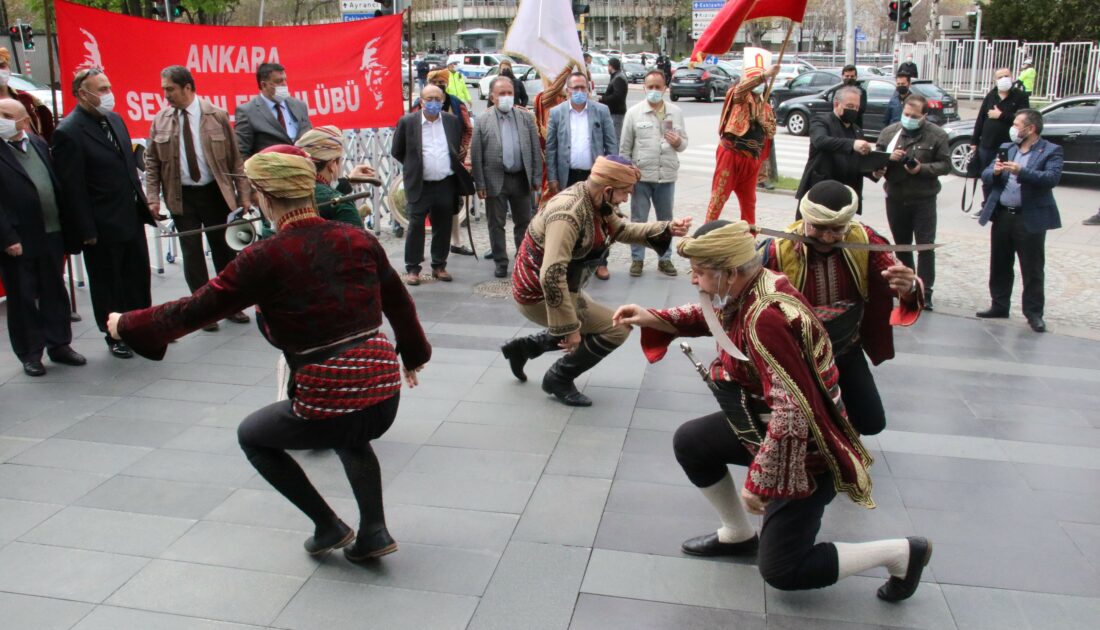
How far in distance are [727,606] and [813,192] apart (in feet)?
5.65

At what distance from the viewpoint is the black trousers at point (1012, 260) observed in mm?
7629

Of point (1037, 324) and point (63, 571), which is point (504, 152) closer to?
point (1037, 324)

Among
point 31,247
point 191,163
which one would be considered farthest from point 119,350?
point 191,163

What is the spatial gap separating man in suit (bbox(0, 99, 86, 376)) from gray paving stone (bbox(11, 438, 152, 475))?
1.47 m

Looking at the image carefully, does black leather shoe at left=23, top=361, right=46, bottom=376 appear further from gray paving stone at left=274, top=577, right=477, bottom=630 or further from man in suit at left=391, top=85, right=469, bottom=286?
gray paving stone at left=274, top=577, right=477, bottom=630

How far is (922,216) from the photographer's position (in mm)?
8047

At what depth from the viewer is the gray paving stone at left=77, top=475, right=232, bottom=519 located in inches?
170

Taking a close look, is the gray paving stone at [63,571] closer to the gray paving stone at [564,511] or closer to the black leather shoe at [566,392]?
the gray paving stone at [564,511]

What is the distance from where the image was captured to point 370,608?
11.6ft

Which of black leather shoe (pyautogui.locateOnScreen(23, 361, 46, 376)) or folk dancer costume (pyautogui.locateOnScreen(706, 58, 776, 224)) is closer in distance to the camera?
black leather shoe (pyautogui.locateOnScreen(23, 361, 46, 376))

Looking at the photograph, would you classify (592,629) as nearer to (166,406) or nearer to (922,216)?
(166,406)

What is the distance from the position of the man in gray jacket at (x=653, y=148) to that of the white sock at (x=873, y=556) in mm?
5767

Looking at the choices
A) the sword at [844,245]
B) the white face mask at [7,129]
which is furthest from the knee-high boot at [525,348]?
the white face mask at [7,129]

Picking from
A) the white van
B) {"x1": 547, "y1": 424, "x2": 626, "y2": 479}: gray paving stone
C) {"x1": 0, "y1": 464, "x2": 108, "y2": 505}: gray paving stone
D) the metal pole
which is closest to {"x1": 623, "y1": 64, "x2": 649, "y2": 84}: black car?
the white van
